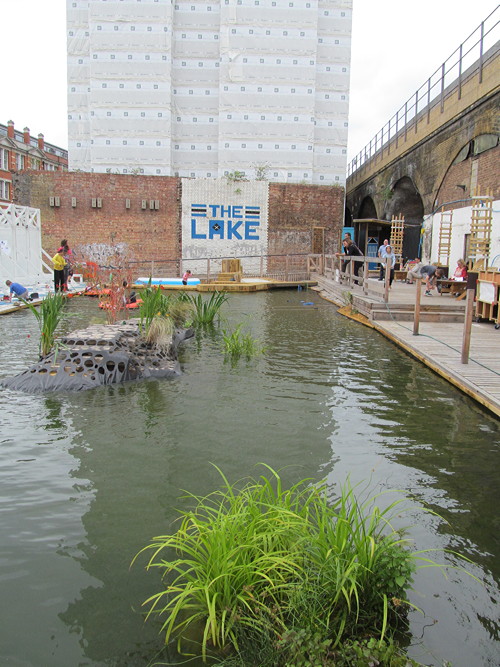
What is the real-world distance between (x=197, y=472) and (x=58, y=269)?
12.4 metres

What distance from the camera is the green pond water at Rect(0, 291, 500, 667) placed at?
105 inches

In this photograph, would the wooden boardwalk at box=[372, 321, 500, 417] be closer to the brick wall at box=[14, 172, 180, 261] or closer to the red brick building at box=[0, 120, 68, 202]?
the brick wall at box=[14, 172, 180, 261]

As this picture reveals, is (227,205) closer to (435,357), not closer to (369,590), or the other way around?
(435,357)

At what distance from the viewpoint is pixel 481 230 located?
1384 cm

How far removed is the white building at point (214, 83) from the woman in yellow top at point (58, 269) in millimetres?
22991

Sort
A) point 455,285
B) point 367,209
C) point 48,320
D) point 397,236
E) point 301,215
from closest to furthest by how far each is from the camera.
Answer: point 48,320 < point 455,285 < point 397,236 < point 301,215 < point 367,209

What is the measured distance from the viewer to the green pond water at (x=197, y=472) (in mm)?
2661

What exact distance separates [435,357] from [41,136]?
5916 centimetres

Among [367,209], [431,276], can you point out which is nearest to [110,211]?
[367,209]

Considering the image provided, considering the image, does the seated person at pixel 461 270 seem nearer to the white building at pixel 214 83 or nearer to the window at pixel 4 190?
the white building at pixel 214 83

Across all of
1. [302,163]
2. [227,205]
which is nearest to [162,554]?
[227,205]

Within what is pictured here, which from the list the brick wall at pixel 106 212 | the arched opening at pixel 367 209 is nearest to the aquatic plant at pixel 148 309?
the brick wall at pixel 106 212

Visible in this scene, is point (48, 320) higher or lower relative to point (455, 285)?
lower

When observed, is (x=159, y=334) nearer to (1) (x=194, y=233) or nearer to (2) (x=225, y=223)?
(1) (x=194, y=233)
